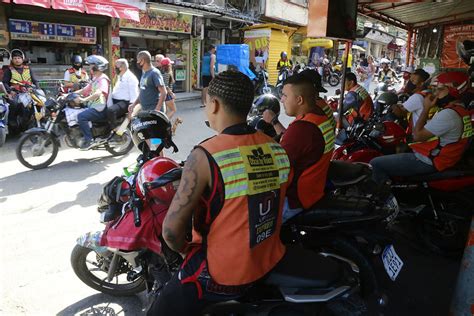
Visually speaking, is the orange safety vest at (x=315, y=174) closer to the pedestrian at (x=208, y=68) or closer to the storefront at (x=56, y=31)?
the storefront at (x=56, y=31)

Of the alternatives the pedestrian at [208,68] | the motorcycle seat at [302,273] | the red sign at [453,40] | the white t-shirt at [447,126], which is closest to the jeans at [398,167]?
the white t-shirt at [447,126]

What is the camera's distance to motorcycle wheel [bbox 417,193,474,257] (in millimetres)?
3689

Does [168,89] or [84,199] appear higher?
[168,89]

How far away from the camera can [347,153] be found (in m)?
4.59

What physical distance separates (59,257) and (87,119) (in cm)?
317

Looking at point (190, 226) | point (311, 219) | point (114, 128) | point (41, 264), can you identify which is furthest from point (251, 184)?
point (114, 128)

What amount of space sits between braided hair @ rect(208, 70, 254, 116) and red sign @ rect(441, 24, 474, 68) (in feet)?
37.8

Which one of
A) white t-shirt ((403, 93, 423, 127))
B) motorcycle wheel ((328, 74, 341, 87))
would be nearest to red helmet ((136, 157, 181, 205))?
white t-shirt ((403, 93, 423, 127))

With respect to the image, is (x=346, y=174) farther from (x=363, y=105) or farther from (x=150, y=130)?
(x=363, y=105)

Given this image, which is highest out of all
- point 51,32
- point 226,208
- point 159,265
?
point 51,32

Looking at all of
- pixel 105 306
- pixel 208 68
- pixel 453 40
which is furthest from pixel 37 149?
pixel 453 40

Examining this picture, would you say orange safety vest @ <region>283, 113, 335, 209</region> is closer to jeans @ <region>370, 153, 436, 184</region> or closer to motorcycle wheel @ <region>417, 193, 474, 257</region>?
jeans @ <region>370, 153, 436, 184</region>

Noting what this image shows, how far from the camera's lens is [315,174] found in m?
2.61

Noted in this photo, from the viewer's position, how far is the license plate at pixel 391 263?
2271 mm
